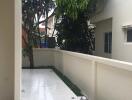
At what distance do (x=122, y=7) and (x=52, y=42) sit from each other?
6803 millimetres

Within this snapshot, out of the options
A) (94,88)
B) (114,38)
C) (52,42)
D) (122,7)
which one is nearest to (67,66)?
(114,38)

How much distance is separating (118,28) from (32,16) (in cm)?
537

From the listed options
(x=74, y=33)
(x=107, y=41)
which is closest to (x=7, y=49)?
(x=107, y=41)

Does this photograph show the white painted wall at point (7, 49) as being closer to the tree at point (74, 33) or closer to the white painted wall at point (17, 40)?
the white painted wall at point (17, 40)

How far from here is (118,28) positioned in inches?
411

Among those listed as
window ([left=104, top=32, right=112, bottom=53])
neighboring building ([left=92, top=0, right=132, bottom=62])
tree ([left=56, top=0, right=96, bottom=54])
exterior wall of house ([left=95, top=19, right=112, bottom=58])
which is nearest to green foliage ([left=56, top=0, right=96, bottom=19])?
neighboring building ([left=92, top=0, right=132, bottom=62])

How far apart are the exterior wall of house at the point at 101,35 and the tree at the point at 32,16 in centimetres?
273

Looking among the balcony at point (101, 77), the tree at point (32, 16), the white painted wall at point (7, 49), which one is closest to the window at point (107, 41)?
the tree at point (32, 16)

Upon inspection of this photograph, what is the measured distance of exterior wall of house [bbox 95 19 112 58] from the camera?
43.2 ft

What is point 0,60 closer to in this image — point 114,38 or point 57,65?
point 114,38

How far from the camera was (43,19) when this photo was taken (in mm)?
15883

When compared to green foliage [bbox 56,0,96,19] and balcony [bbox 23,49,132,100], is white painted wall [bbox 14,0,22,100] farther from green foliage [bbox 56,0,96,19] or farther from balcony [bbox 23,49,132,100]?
green foliage [bbox 56,0,96,19]

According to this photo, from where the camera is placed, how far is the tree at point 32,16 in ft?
46.0

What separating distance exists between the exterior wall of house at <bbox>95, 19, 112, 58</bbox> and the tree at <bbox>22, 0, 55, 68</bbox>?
8.95ft
